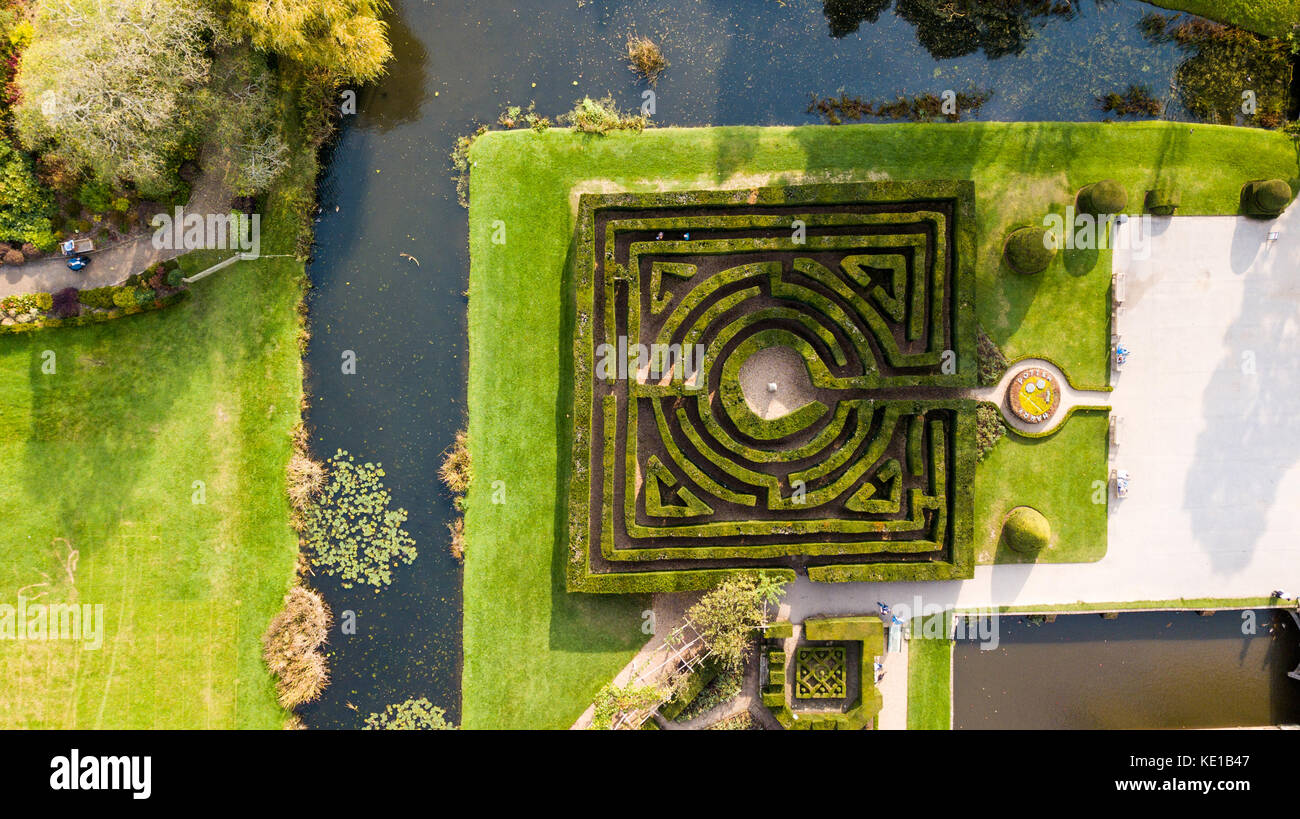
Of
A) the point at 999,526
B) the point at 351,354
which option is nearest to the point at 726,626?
the point at 999,526

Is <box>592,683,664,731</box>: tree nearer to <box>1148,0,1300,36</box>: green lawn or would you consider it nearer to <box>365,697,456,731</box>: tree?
<box>365,697,456,731</box>: tree

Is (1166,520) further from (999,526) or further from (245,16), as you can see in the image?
(245,16)

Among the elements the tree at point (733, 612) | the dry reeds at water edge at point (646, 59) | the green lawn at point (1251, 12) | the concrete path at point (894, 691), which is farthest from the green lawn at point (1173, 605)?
the dry reeds at water edge at point (646, 59)

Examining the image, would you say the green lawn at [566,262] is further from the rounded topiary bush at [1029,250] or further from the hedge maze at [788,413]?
the hedge maze at [788,413]

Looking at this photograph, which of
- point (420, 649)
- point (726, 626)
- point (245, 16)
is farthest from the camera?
point (420, 649)

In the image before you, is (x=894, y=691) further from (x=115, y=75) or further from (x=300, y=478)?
(x=115, y=75)

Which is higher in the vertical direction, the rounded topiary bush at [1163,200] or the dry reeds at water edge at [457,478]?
the rounded topiary bush at [1163,200]

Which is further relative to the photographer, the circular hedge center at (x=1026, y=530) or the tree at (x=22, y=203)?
the circular hedge center at (x=1026, y=530)
